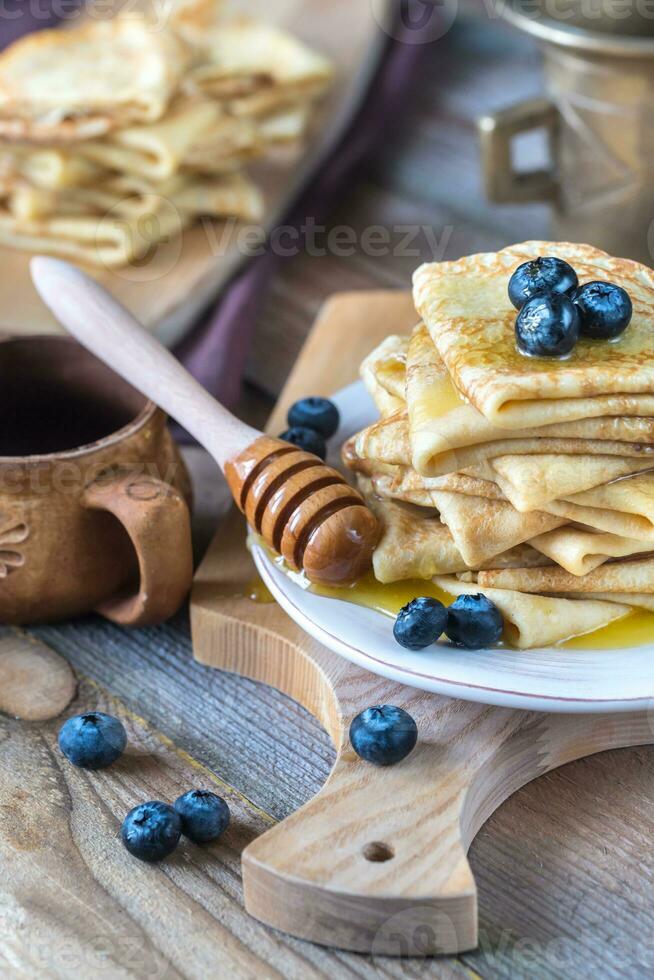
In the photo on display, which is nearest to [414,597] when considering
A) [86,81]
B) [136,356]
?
[136,356]

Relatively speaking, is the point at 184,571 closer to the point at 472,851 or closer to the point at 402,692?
the point at 402,692

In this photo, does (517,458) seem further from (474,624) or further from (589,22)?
(589,22)

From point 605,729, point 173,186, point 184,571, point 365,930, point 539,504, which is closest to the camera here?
point 365,930

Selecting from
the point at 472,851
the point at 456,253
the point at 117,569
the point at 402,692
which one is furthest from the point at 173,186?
the point at 472,851

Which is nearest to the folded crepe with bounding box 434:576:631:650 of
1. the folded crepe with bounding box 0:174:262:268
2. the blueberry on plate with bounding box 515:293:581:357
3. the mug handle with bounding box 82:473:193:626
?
the blueberry on plate with bounding box 515:293:581:357

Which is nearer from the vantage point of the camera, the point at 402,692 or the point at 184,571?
the point at 402,692
